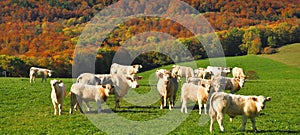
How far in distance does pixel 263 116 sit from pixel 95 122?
7.09 metres

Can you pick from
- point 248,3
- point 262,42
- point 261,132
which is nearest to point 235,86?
point 261,132

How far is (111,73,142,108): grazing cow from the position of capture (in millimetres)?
19797

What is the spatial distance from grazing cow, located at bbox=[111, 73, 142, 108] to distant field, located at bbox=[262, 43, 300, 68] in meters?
61.3

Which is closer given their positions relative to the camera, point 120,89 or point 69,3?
point 120,89

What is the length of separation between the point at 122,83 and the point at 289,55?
72.1 meters

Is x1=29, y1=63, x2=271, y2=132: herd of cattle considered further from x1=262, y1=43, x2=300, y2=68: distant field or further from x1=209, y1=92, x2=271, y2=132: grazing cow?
x1=262, y1=43, x2=300, y2=68: distant field

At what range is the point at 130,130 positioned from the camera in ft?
46.9

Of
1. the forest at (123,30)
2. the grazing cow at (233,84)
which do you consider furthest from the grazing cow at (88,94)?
the forest at (123,30)

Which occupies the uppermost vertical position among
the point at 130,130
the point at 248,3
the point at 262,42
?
the point at 248,3

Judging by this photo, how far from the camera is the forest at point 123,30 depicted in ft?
236

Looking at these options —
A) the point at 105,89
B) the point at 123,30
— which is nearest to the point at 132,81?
the point at 105,89

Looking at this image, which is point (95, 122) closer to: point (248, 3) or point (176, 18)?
point (176, 18)

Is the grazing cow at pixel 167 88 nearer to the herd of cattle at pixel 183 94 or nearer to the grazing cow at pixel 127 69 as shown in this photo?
the herd of cattle at pixel 183 94

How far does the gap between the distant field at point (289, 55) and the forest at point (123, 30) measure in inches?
96.3
